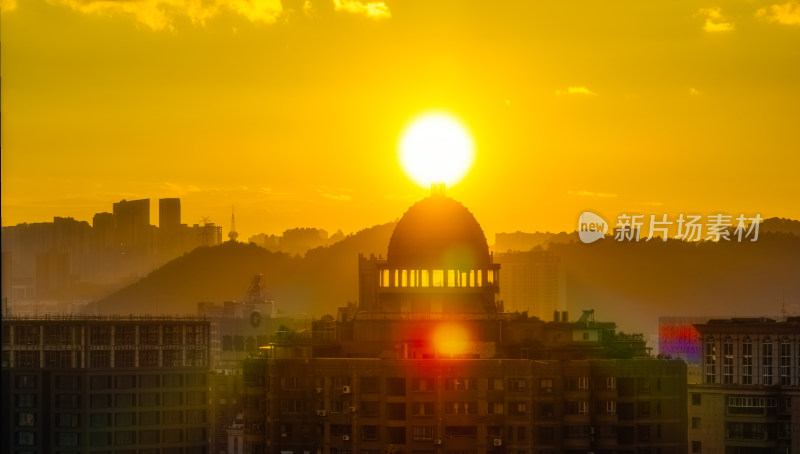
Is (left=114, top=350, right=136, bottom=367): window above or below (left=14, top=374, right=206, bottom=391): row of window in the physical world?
above

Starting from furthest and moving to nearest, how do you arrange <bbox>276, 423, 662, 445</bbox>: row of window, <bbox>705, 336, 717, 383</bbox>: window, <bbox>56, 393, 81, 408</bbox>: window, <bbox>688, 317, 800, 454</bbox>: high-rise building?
<bbox>56, 393, 81, 408</bbox>: window < <bbox>705, 336, 717, 383</bbox>: window < <bbox>688, 317, 800, 454</bbox>: high-rise building < <bbox>276, 423, 662, 445</bbox>: row of window

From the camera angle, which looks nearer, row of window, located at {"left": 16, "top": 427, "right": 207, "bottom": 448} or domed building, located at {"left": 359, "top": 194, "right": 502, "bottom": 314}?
domed building, located at {"left": 359, "top": 194, "right": 502, "bottom": 314}

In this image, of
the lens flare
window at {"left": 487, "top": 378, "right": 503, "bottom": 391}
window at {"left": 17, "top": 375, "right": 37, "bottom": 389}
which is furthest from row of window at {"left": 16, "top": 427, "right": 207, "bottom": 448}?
window at {"left": 487, "top": 378, "right": 503, "bottom": 391}

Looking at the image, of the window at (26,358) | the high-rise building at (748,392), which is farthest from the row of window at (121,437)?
the high-rise building at (748,392)

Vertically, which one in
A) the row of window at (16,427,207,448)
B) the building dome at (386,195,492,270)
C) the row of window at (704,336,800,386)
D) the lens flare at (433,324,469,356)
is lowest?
the row of window at (16,427,207,448)

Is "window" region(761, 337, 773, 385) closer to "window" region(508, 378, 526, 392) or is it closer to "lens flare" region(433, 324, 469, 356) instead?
"lens flare" region(433, 324, 469, 356)

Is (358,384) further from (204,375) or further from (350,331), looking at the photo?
(204,375)

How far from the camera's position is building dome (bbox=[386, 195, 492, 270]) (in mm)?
133375

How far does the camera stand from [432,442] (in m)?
A: 123

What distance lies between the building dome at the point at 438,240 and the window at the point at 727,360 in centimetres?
2103

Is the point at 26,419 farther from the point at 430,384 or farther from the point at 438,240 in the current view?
the point at 430,384

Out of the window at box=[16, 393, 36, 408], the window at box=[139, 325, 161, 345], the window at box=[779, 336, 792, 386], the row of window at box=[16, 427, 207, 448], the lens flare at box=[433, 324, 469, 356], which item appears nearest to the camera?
the lens flare at box=[433, 324, 469, 356]

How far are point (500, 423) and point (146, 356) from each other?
45429 millimetres

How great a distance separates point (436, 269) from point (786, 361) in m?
26.9
